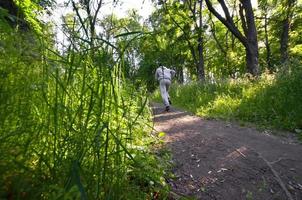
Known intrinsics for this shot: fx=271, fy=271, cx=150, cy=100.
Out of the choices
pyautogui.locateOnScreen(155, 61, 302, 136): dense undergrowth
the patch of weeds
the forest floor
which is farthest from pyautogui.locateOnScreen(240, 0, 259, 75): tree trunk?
the patch of weeds

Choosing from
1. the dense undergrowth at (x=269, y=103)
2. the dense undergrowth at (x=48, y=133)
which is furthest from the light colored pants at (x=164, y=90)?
the dense undergrowth at (x=48, y=133)

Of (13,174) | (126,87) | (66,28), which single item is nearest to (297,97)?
(126,87)

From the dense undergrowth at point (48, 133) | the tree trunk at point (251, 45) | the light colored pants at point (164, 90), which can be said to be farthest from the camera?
the tree trunk at point (251, 45)

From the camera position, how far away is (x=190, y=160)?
3.47 m

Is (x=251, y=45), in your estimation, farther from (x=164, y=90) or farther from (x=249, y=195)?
(x=249, y=195)

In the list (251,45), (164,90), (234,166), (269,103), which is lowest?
(234,166)

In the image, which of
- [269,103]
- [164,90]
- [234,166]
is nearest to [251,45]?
[164,90]

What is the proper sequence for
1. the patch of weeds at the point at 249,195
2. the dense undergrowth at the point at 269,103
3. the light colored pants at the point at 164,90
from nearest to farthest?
1. the patch of weeds at the point at 249,195
2. the dense undergrowth at the point at 269,103
3. the light colored pants at the point at 164,90

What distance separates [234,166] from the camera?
10.8ft

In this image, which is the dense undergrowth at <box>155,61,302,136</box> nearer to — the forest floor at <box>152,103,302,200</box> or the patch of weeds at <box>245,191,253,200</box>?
the forest floor at <box>152,103,302,200</box>

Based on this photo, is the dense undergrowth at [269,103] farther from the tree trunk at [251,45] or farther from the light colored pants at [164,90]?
the tree trunk at [251,45]

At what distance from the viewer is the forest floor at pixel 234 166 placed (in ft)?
8.85

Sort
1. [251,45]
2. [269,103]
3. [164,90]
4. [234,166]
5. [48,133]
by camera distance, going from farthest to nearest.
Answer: [251,45] < [164,90] < [269,103] < [234,166] < [48,133]

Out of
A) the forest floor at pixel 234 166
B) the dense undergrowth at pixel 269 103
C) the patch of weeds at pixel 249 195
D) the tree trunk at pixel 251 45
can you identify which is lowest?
the patch of weeds at pixel 249 195
